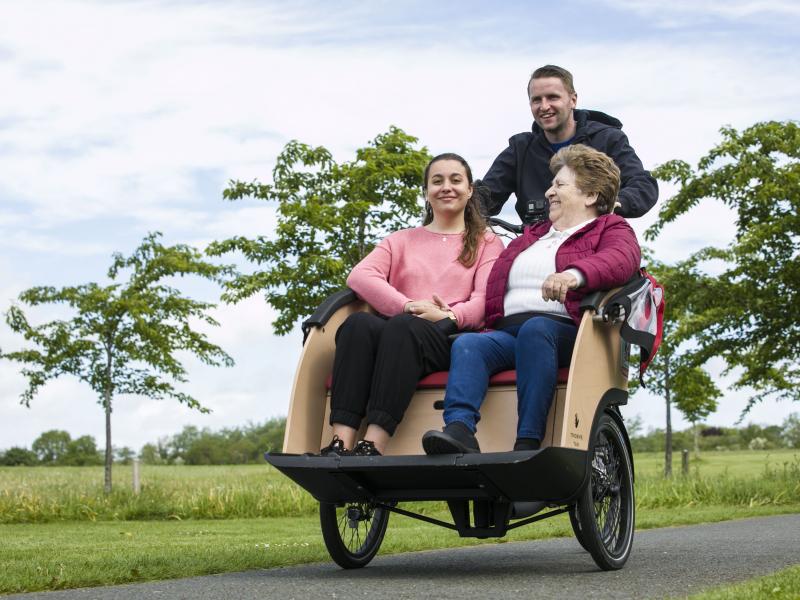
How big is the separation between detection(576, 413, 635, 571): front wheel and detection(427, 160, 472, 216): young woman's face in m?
1.33

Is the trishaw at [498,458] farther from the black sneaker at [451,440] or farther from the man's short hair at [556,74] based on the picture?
the man's short hair at [556,74]

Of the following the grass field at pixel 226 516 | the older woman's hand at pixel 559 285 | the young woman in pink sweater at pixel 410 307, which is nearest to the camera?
the older woman's hand at pixel 559 285

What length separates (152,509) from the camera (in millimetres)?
15125

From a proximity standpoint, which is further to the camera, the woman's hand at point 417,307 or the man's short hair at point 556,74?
the man's short hair at point 556,74

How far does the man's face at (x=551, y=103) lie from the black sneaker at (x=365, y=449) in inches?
88.7

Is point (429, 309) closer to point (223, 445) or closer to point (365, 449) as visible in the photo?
point (365, 449)

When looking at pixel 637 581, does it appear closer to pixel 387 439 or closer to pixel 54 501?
pixel 387 439

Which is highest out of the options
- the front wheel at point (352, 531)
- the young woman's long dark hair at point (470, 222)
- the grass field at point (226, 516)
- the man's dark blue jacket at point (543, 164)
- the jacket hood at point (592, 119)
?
the jacket hood at point (592, 119)

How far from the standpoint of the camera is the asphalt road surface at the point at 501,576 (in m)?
4.64

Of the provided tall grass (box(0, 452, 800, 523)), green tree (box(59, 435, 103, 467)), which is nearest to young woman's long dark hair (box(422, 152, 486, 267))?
tall grass (box(0, 452, 800, 523))

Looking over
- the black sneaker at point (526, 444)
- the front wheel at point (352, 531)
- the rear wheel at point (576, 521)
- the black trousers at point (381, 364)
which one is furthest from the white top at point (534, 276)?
the front wheel at point (352, 531)

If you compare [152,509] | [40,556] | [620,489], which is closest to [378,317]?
[620,489]

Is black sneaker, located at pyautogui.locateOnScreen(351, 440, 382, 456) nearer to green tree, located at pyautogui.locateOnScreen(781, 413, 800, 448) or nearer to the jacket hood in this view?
the jacket hood

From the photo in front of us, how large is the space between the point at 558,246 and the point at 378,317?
937 millimetres
